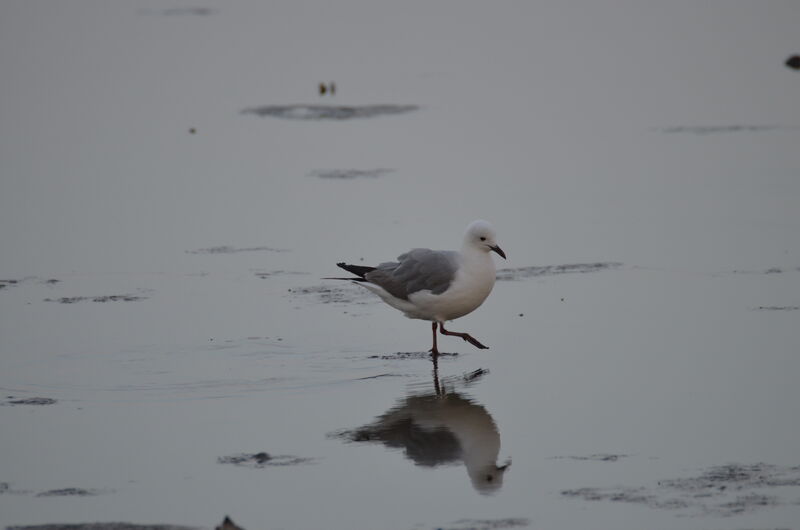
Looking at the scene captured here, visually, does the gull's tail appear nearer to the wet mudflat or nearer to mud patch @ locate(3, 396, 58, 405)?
the wet mudflat

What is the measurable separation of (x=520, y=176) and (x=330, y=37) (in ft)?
29.9

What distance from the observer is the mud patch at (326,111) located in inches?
723

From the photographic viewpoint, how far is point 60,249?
13.2m

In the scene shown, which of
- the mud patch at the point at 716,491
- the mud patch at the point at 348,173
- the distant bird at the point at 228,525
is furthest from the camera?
the mud patch at the point at 348,173

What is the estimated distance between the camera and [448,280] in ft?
34.1

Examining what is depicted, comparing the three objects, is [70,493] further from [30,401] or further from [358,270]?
[358,270]

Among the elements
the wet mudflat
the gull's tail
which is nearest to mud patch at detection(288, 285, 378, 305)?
the wet mudflat

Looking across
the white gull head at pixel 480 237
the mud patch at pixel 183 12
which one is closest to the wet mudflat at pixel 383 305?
the white gull head at pixel 480 237

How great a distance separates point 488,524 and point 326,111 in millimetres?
12138

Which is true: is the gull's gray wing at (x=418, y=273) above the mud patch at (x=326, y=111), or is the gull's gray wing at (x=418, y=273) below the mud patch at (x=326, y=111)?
below

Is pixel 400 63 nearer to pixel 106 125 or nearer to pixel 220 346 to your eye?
pixel 106 125

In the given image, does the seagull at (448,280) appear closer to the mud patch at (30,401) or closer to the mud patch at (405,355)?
the mud patch at (405,355)

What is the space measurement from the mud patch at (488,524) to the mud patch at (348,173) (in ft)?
28.7

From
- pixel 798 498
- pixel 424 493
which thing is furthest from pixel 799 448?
pixel 424 493
